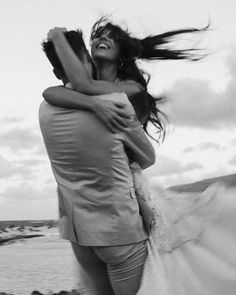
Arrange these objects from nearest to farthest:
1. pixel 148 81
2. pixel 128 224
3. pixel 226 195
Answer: pixel 128 224, pixel 226 195, pixel 148 81

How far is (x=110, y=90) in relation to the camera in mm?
2105

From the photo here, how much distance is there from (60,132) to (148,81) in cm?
91

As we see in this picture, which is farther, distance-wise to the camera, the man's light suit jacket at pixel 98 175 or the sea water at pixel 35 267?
the sea water at pixel 35 267

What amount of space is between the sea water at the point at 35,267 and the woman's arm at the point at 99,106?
3211 millimetres

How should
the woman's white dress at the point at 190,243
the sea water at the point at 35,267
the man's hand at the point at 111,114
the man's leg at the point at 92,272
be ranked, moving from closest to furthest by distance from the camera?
the man's hand at the point at 111,114 → the woman's white dress at the point at 190,243 → the man's leg at the point at 92,272 → the sea water at the point at 35,267

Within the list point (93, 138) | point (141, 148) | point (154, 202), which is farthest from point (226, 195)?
point (93, 138)

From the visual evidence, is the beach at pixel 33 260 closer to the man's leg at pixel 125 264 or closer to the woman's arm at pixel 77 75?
the man's leg at pixel 125 264

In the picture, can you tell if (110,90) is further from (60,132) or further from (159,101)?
(159,101)

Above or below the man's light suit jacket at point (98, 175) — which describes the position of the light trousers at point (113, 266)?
below

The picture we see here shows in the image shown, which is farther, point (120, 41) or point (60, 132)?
point (120, 41)

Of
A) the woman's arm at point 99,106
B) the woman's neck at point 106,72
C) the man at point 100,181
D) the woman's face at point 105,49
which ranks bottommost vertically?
the man at point 100,181

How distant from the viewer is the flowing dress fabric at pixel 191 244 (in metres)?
2.13

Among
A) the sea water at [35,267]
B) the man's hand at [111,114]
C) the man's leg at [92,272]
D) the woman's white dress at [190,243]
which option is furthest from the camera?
the sea water at [35,267]

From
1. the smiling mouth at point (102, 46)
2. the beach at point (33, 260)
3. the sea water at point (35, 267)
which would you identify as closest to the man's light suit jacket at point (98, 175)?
the smiling mouth at point (102, 46)
